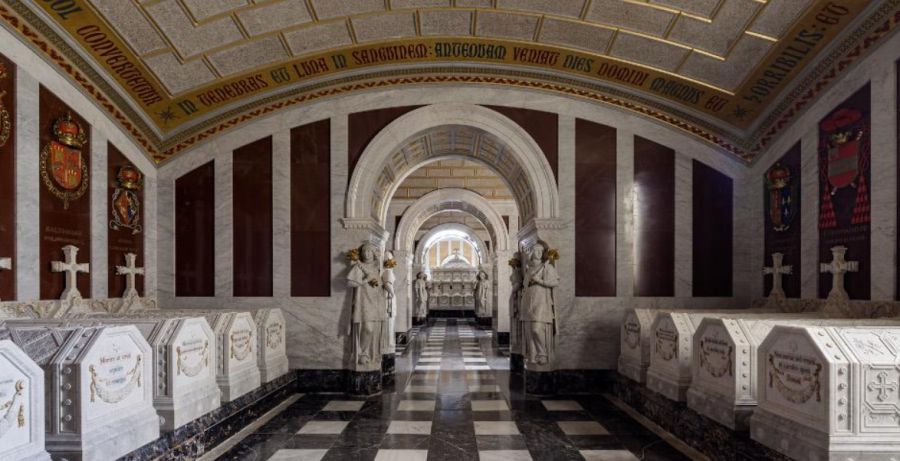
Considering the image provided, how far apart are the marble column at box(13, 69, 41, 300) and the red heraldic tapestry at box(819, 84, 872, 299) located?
8.27 metres

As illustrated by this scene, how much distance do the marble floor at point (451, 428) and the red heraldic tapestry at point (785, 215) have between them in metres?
2.68

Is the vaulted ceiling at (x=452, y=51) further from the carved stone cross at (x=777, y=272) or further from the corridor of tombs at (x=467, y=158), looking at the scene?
the carved stone cross at (x=777, y=272)

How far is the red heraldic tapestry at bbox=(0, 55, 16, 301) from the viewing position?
18.3 ft

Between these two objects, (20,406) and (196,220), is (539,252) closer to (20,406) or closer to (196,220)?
(196,220)

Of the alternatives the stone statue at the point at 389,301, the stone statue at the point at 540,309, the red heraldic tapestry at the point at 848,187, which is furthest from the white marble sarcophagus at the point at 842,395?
the stone statue at the point at 389,301

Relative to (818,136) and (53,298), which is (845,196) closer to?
(818,136)

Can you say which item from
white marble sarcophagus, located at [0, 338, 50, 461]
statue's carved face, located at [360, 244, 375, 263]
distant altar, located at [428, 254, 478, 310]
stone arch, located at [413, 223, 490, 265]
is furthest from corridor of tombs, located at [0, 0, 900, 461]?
distant altar, located at [428, 254, 478, 310]

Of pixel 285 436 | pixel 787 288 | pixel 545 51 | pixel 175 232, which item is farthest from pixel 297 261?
pixel 787 288

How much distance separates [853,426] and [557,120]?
584 centimetres

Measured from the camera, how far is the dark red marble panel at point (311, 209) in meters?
8.45

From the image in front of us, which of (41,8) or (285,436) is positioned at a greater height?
(41,8)

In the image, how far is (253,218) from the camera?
8516 millimetres

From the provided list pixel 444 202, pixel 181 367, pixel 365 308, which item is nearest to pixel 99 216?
pixel 181 367

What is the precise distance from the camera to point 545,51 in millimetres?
7887
